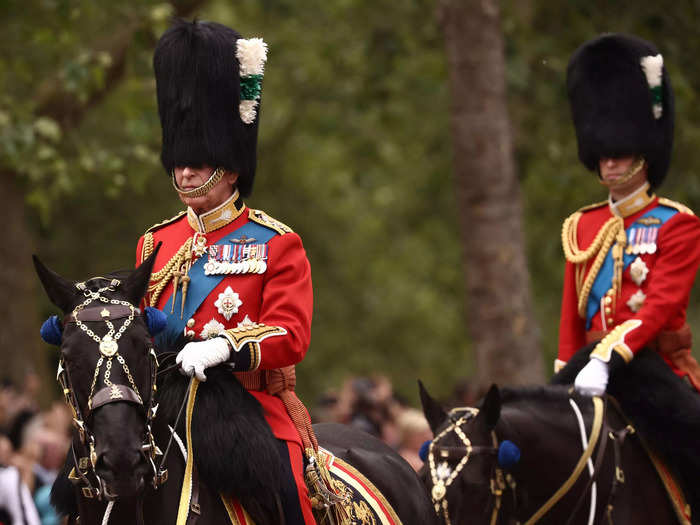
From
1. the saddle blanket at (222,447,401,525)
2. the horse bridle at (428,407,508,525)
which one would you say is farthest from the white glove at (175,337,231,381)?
the horse bridle at (428,407,508,525)

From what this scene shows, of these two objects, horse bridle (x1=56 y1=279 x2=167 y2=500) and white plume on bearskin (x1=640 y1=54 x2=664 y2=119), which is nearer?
horse bridle (x1=56 y1=279 x2=167 y2=500)

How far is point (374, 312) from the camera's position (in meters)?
27.1

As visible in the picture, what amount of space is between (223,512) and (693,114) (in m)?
9.71

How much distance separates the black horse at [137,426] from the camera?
4.47 meters

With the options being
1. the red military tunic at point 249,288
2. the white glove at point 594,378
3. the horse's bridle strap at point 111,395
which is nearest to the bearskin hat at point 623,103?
the white glove at point 594,378

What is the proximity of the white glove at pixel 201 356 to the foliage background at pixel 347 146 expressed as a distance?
817cm

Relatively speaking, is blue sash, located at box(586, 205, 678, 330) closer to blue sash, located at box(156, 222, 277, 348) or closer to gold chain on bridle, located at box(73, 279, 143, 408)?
blue sash, located at box(156, 222, 277, 348)

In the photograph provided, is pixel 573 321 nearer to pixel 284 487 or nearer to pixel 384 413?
pixel 284 487

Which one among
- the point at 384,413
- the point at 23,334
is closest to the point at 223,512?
the point at 384,413

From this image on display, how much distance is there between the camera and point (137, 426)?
4.53 meters

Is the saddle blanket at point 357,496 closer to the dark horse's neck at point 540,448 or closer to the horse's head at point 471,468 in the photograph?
the horse's head at point 471,468

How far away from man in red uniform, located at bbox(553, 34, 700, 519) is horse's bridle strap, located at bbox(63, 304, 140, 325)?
312 centimetres

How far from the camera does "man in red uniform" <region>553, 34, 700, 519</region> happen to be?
23.2ft

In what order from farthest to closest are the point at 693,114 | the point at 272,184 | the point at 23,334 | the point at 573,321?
the point at 272,184 → the point at 23,334 → the point at 693,114 → the point at 573,321
